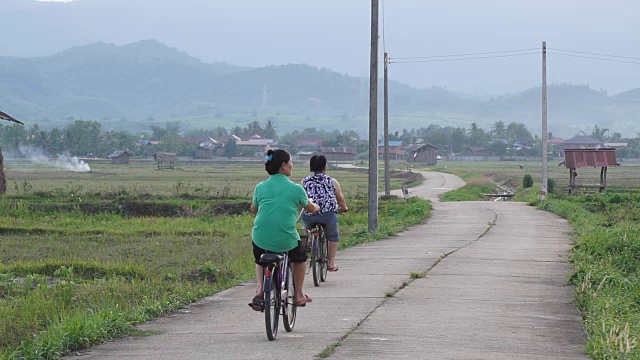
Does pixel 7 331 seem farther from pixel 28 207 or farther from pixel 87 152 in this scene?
pixel 87 152

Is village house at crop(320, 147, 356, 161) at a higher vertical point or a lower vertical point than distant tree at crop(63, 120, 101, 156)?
lower

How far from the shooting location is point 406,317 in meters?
10.3

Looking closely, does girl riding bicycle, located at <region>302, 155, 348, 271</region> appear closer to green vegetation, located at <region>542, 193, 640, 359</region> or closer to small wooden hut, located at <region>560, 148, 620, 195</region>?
green vegetation, located at <region>542, 193, 640, 359</region>

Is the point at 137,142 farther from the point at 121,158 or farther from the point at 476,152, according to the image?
the point at 476,152

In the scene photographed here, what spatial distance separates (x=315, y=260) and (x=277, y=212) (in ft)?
11.5

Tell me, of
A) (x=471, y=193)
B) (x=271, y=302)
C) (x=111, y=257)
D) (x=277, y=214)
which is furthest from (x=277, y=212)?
(x=471, y=193)

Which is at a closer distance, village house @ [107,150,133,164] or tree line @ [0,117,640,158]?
village house @ [107,150,133,164]

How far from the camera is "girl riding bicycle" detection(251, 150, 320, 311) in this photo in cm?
925

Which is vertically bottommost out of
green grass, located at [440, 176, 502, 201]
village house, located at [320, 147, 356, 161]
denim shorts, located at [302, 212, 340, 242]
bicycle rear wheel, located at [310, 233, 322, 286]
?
green grass, located at [440, 176, 502, 201]

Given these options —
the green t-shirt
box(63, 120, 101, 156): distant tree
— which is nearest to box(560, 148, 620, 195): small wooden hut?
the green t-shirt

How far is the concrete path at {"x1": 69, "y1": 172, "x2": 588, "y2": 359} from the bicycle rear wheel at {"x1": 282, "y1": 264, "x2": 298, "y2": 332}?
12 centimetres

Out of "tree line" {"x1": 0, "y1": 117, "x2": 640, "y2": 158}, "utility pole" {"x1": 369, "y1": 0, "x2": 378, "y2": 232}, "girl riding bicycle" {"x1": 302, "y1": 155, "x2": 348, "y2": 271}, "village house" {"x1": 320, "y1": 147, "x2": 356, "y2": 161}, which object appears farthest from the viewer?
"village house" {"x1": 320, "y1": 147, "x2": 356, "y2": 161}

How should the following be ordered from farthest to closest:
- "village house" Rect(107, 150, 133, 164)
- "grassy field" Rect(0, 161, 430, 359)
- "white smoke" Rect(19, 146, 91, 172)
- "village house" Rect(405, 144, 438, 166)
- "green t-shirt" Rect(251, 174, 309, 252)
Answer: "village house" Rect(405, 144, 438, 166)
"village house" Rect(107, 150, 133, 164)
"white smoke" Rect(19, 146, 91, 172)
"grassy field" Rect(0, 161, 430, 359)
"green t-shirt" Rect(251, 174, 309, 252)

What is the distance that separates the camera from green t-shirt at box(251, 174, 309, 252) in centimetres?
924
